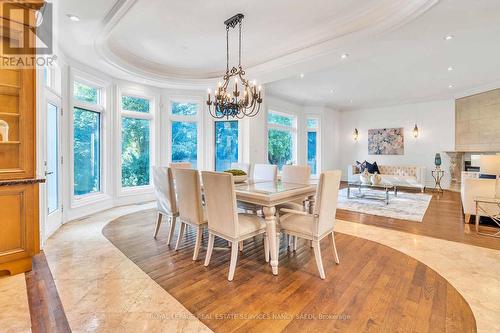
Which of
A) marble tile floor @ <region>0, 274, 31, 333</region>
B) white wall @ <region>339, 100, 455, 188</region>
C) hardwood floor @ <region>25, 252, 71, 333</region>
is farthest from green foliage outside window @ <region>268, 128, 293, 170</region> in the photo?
marble tile floor @ <region>0, 274, 31, 333</region>

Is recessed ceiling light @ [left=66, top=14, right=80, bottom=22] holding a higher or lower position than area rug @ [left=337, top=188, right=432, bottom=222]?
higher

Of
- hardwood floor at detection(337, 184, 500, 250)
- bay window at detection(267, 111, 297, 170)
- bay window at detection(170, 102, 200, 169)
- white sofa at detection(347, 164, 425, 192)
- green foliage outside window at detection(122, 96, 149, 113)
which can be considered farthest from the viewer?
bay window at detection(267, 111, 297, 170)

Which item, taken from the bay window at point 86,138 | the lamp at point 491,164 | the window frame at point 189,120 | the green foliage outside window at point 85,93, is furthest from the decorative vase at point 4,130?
the lamp at point 491,164

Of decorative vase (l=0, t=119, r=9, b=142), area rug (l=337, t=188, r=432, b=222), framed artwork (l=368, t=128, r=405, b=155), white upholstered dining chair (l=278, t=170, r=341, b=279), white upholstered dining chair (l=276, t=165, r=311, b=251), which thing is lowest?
area rug (l=337, t=188, r=432, b=222)

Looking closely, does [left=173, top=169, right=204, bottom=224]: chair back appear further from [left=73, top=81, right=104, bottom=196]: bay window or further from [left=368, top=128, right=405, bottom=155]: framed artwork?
[left=368, top=128, right=405, bottom=155]: framed artwork

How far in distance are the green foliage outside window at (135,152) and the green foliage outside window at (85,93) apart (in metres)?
0.71

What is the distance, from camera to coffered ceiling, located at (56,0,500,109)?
2969 millimetres

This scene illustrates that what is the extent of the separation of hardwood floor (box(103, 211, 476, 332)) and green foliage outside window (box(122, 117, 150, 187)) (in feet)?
9.48

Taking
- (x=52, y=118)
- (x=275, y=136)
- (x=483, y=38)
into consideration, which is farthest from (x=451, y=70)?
(x=52, y=118)

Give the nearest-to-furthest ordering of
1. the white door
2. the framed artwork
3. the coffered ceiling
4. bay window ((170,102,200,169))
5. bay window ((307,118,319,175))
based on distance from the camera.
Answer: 1. the coffered ceiling
2. the white door
3. bay window ((170,102,200,169))
4. the framed artwork
5. bay window ((307,118,319,175))

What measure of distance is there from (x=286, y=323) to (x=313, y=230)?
89 cm

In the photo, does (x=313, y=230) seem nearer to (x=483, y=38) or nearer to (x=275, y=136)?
(x=483, y=38)

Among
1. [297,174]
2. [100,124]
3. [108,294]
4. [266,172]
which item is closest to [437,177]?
[297,174]

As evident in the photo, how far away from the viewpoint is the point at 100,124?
201 inches
